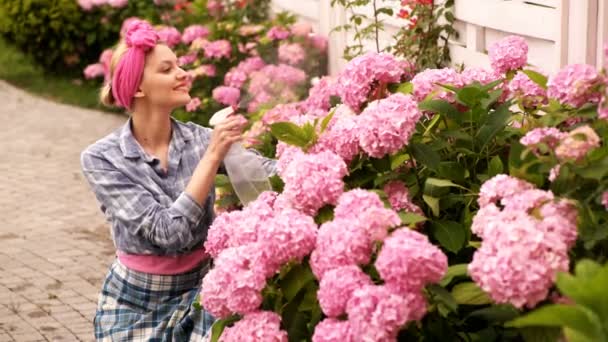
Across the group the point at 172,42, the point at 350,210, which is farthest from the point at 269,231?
the point at 172,42

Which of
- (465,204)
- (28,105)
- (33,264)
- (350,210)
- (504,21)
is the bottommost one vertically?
(28,105)

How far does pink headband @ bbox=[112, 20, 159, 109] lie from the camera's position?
4.22 m

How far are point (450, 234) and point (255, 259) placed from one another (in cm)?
51

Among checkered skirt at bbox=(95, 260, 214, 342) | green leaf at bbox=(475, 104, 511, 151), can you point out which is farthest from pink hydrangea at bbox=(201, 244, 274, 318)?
checkered skirt at bbox=(95, 260, 214, 342)

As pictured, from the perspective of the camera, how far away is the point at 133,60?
425 cm

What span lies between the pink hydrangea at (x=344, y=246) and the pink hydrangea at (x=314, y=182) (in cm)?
22

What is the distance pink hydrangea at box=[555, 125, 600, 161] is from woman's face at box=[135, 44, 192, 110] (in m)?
2.02

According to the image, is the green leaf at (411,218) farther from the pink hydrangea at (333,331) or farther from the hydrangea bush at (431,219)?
the pink hydrangea at (333,331)

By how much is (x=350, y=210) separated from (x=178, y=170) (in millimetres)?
1671

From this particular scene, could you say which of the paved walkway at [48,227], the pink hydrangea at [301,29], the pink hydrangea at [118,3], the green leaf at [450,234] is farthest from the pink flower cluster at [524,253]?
the pink hydrangea at [118,3]

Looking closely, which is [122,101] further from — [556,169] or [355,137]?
[556,169]

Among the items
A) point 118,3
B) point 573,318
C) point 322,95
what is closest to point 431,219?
point 573,318

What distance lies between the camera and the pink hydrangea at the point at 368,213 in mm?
2615

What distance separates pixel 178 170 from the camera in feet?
14.0
